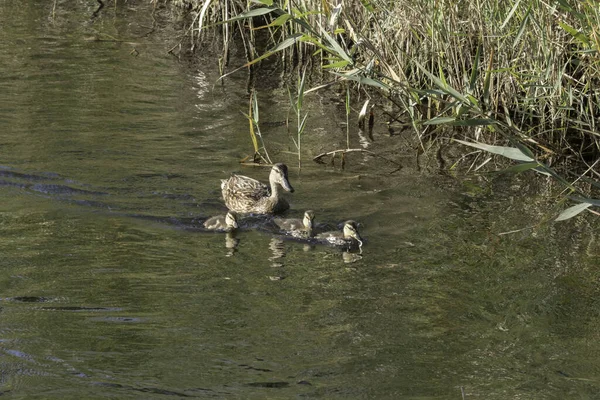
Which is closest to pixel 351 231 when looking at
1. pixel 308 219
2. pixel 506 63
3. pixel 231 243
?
pixel 308 219

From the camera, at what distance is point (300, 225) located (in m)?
7.36

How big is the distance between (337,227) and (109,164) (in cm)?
212

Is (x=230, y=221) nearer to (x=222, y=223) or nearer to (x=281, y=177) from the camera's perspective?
(x=222, y=223)

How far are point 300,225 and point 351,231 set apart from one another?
516 mm

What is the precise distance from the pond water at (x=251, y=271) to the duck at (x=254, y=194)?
0.55 ft

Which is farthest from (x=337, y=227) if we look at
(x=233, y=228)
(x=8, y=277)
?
(x=8, y=277)

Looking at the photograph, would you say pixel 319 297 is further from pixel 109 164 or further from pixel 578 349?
pixel 109 164

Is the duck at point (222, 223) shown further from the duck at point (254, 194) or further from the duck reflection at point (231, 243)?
the duck at point (254, 194)

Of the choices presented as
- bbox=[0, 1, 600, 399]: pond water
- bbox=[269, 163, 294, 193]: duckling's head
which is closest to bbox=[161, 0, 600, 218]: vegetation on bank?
bbox=[0, 1, 600, 399]: pond water

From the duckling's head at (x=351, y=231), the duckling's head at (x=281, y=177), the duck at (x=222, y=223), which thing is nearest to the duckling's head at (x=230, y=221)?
the duck at (x=222, y=223)

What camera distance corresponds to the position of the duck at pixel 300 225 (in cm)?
730

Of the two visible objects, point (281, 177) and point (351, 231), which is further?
point (281, 177)

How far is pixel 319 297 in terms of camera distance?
235 inches

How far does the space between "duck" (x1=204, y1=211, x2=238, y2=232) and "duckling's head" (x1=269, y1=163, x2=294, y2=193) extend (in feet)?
2.16
